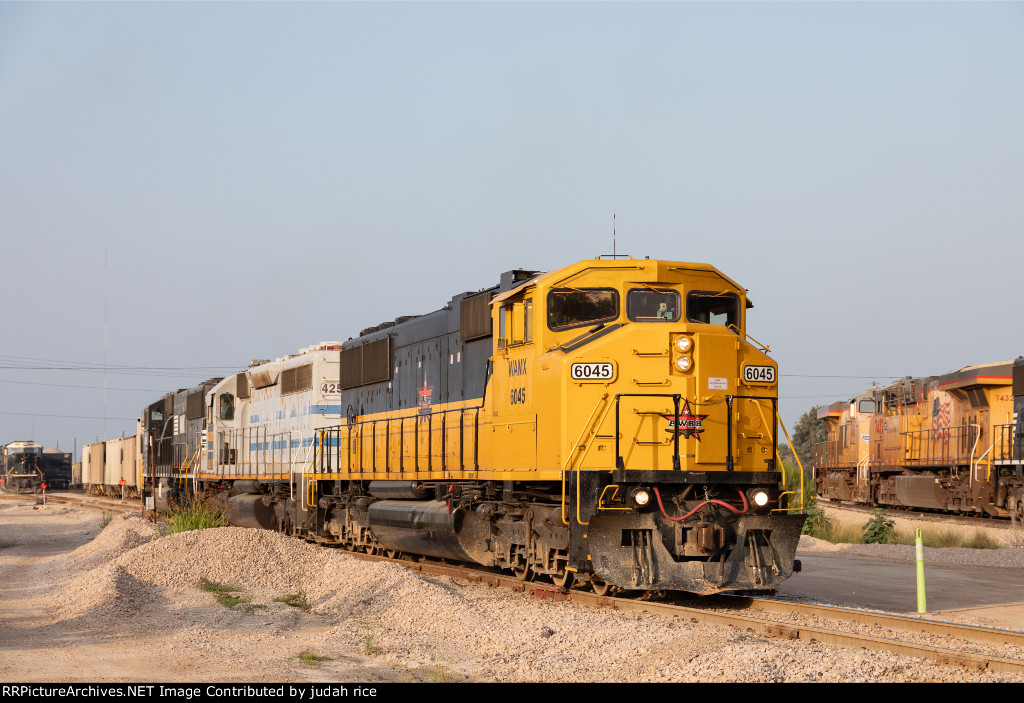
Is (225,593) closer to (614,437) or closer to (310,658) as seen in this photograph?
(310,658)

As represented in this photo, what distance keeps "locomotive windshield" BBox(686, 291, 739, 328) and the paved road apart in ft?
11.6

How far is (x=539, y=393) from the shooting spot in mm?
12906

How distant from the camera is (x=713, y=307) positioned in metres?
13.1

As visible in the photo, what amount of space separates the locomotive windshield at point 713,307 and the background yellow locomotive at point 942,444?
17550mm

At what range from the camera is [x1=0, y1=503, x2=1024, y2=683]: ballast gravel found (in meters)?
8.40

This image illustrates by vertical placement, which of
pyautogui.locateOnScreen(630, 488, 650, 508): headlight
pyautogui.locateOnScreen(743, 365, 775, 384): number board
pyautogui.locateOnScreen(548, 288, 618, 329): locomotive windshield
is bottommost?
pyautogui.locateOnScreen(630, 488, 650, 508): headlight

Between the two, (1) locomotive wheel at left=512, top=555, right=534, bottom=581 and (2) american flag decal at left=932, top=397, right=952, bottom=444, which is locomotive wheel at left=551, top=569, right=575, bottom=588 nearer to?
(1) locomotive wheel at left=512, top=555, right=534, bottom=581

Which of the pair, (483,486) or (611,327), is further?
(483,486)

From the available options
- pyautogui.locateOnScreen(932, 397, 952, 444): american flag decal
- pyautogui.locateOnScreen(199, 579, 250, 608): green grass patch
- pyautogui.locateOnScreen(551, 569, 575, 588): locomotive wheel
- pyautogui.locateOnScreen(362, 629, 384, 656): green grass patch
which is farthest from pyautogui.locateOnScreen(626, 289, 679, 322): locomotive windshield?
pyautogui.locateOnScreen(932, 397, 952, 444): american flag decal

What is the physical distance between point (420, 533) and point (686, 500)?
515 centimetres

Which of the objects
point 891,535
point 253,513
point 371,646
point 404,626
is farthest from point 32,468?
point 371,646


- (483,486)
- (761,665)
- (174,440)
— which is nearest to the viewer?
(761,665)
